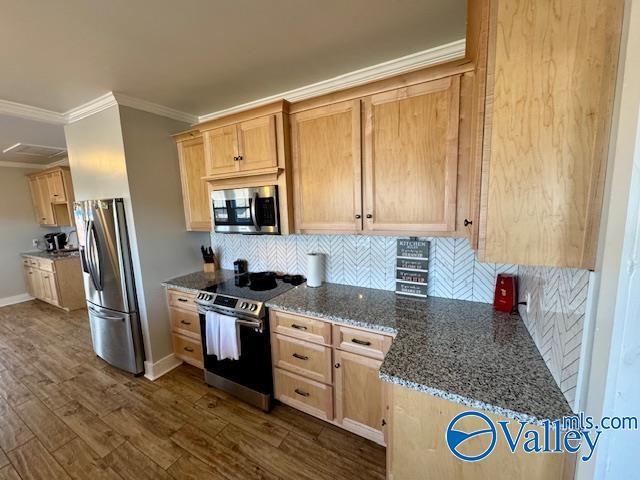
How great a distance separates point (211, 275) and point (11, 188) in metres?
5.03

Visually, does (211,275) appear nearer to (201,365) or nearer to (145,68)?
(201,365)

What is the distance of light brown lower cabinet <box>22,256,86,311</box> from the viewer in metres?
4.25

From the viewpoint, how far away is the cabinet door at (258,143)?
6.47 ft

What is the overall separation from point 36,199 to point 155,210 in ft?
14.7

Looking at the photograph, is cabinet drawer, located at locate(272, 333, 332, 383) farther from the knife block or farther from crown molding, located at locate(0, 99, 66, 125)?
crown molding, located at locate(0, 99, 66, 125)

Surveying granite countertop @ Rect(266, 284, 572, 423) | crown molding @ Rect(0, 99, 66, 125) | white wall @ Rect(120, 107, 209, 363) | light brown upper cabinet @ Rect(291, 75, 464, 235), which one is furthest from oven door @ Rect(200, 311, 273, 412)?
crown molding @ Rect(0, 99, 66, 125)

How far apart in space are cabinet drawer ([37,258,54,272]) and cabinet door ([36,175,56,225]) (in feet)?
2.41

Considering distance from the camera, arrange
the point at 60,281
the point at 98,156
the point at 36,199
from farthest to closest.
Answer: the point at 36,199
the point at 60,281
the point at 98,156

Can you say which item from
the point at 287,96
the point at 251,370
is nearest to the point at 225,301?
the point at 251,370

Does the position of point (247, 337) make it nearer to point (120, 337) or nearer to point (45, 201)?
point (120, 337)

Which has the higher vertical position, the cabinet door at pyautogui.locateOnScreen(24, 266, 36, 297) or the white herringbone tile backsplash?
the white herringbone tile backsplash

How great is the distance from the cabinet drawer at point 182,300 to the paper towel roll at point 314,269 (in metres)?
1.12

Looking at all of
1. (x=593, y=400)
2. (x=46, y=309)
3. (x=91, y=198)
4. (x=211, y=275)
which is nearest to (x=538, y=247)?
(x=593, y=400)

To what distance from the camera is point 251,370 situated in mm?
2031
